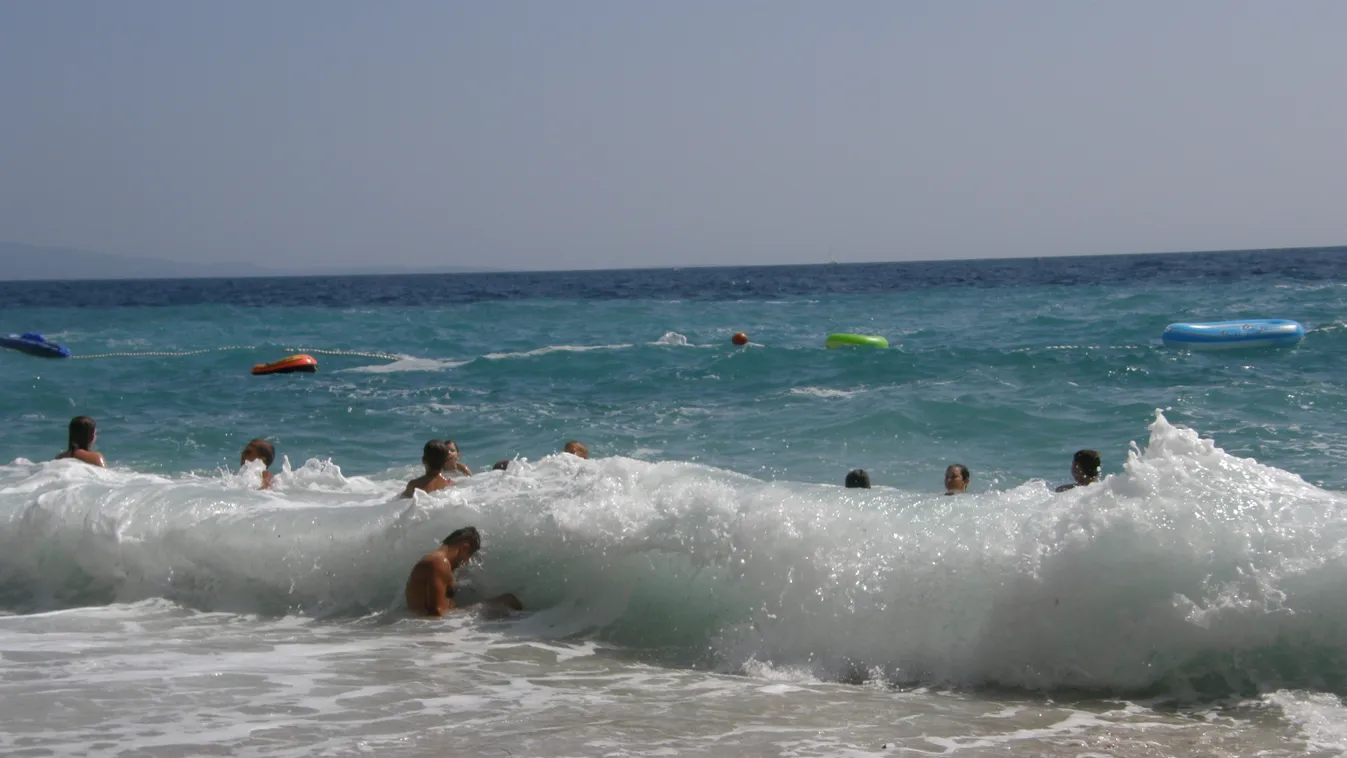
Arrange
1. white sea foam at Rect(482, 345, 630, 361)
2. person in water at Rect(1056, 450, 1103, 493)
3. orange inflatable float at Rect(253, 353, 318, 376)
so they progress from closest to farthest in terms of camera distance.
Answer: person in water at Rect(1056, 450, 1103, 493) < orange inflatable float at Rect(253, 353, 318, 376) < white sea foam at Rect(482, 345, 630, 361)

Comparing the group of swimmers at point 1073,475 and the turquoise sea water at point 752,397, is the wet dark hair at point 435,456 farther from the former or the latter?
the turquoise sea water at point 752,397

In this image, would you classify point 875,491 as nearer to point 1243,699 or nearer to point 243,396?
point 1243,699

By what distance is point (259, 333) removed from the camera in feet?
122

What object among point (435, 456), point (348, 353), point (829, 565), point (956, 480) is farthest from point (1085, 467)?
point (348, 353)

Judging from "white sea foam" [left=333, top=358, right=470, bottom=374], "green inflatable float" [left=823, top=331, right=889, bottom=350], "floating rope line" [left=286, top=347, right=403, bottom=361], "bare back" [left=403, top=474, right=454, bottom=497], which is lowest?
"white sea foam" [left=333, top=358, right=470, bottom=374]

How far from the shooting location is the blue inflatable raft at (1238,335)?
19.8 m

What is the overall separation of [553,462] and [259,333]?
3044 cm

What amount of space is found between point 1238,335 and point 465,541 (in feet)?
51.7

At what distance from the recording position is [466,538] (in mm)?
8062

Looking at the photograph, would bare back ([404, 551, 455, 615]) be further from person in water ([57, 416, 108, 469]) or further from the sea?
person in water ([57, 416, 108, 469])

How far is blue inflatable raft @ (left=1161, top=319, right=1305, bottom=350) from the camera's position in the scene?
19.8 metres

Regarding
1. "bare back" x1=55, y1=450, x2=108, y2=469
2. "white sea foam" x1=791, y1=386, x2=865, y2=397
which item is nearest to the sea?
"bare back" x1=55, y1=450, x2=108, y2=469

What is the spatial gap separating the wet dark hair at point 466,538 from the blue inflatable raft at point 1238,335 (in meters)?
15.6

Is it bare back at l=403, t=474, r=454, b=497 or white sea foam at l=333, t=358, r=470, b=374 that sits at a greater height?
bare back at l=403, t=474, r=454, b=497
